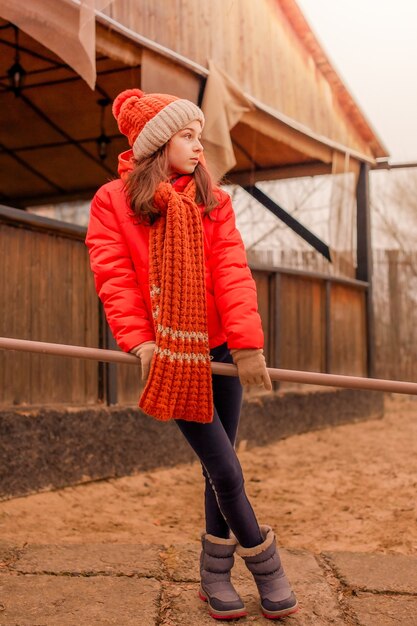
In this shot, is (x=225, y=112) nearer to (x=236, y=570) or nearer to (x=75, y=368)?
(x=75, y=368)

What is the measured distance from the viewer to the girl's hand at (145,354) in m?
2.07

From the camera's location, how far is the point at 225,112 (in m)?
5.17

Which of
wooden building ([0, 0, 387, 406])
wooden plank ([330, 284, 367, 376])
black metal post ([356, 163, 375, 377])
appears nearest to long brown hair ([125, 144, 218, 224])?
wooden building ([0, 0, 387, 406])

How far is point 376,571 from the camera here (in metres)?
2.60

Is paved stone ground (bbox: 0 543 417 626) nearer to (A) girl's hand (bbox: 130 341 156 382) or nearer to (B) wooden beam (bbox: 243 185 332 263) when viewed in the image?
(A) girl's hand (bbox: 130 341 156 382)

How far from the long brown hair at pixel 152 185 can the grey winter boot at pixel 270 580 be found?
43.7 inches

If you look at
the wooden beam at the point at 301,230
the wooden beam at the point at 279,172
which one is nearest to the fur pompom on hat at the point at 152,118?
the wooden beam at the point at 301,230

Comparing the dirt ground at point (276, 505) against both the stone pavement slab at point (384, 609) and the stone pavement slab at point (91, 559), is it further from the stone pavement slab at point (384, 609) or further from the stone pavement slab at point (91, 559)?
the stone pavement slab at point (384, 609)

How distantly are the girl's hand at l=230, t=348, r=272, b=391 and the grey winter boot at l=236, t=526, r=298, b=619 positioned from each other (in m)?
0.56

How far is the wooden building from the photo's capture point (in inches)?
154

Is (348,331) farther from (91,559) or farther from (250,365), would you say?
(250,365)

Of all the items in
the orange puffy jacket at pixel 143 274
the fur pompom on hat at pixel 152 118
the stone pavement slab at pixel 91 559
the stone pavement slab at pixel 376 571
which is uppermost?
the fur pompom on hat at pixel 152 118

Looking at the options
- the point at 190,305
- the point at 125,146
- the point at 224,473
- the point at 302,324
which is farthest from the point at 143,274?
the point at 125,146

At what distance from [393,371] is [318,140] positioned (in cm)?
443
